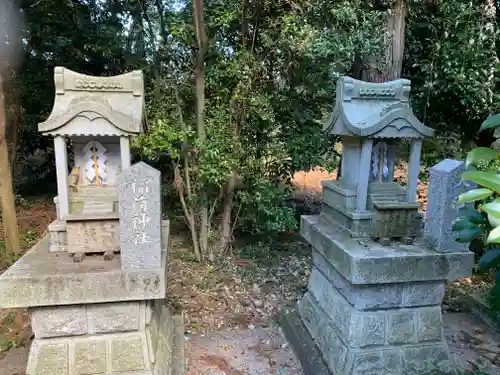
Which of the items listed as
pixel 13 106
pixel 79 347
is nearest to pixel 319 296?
pixel 79 347

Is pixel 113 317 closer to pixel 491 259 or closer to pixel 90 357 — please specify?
pixel 90 357

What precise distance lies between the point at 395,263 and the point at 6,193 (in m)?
4.75

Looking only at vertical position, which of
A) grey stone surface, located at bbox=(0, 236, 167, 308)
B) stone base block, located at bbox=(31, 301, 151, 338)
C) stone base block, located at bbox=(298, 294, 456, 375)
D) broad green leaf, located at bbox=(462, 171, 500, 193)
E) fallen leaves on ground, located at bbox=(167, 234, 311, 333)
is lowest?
fallen leaves on ground, located at bbox=(167, 234, 311, 333)

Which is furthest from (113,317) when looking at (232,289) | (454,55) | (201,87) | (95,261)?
(454,55)

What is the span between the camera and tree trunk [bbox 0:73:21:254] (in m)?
4.59

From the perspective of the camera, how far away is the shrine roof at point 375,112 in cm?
331

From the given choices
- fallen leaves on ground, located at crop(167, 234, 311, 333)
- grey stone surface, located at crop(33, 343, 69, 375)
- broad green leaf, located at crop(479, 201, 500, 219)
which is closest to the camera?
broad green leaf, located at crop(479, 201, 500, 219)

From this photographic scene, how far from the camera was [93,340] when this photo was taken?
112 inches

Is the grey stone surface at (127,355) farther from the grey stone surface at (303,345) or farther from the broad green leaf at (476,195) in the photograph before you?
the broad green leaf at (476,195)

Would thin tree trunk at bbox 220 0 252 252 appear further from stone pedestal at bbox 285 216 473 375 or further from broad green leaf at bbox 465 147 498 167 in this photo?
broad green leaf at bbox 465 147 498 167

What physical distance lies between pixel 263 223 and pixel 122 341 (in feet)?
11.5

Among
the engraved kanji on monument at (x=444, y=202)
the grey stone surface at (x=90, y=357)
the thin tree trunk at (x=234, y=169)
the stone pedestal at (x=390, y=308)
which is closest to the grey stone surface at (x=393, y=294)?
the stone pedestal at (x=390, y=308)

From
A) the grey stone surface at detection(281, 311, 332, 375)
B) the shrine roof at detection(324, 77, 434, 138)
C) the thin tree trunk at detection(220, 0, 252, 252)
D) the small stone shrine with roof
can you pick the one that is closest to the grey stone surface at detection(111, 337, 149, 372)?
the grey stone surface at detection(281, 311, 332, 375)

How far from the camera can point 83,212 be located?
10.2 ft
